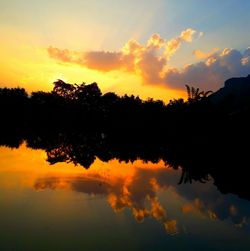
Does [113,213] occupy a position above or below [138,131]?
below

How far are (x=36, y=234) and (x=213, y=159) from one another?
2713 cm

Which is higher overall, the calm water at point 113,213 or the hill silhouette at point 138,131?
the hill silhouette at point 138,131

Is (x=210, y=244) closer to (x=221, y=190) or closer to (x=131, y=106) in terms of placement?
(x=221, y=190)

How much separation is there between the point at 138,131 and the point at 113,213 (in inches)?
2529

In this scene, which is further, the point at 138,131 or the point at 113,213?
the point at 138,131

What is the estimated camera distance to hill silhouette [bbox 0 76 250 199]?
3325cm

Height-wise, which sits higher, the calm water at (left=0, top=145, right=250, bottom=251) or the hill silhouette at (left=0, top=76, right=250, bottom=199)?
the hill silhouette at (left=0, top=76, right=250, bottom=199)

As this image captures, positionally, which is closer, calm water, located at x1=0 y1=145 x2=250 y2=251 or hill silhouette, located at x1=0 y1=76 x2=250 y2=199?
calm water, located at x1=0 y1=145 x2=250 y2=251

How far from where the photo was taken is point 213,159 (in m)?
36.3

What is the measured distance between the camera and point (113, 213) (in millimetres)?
14938

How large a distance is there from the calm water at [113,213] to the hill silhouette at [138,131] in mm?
3793

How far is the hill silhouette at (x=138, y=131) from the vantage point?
33.2 m

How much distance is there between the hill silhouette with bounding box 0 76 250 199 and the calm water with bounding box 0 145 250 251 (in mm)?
3793

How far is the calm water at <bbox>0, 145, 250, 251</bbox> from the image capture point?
11.6 m
